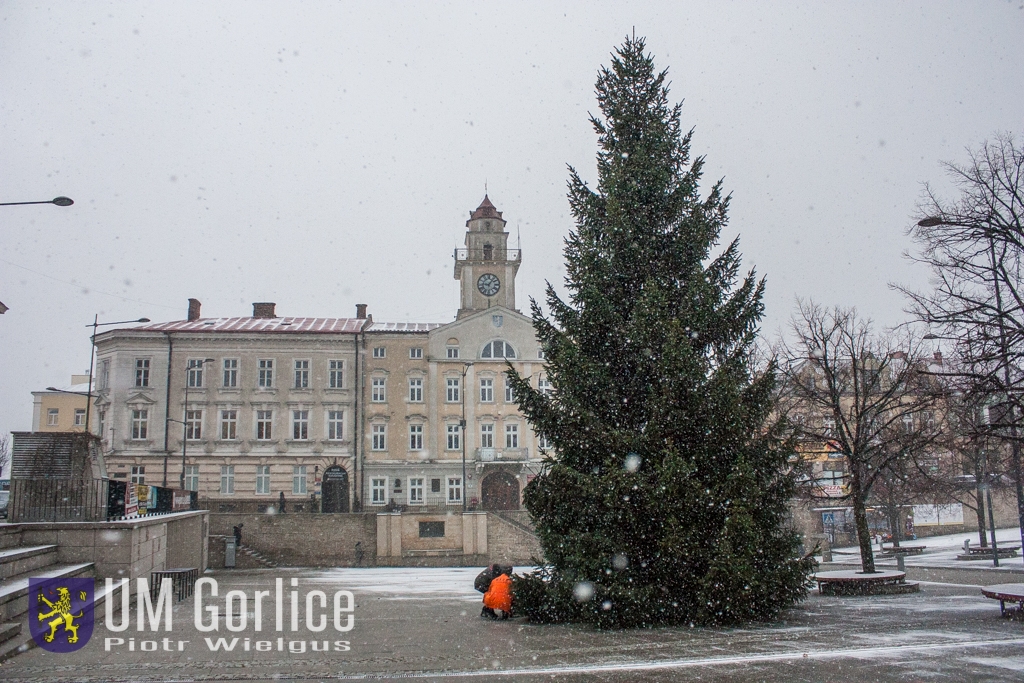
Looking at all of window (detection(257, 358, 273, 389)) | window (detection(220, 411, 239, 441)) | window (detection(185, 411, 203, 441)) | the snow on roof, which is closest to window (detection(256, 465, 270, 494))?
window (detection(220, 411, 239, 441))

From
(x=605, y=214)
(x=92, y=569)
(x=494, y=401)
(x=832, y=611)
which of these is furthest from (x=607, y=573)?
(x=494, y=401)

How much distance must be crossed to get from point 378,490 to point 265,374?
9368 mm

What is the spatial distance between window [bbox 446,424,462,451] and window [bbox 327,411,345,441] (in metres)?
6.17

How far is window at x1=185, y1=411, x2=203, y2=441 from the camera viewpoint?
4669 centimetres

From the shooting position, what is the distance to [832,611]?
51.8 feet

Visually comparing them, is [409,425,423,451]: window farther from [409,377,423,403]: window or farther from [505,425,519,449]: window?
[505,425,519,449]: window

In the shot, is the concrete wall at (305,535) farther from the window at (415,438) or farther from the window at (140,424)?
the window at (140,424)

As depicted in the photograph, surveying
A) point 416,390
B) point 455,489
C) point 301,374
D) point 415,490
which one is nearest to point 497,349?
point 416,390

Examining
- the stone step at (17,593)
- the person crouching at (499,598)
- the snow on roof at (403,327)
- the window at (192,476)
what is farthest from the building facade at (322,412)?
the stone step at (17,593)

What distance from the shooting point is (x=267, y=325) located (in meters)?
50.1

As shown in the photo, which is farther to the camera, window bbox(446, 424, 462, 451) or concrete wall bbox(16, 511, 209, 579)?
window bbox(446, 424, 462, 451)

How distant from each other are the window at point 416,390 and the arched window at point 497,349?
403 cm

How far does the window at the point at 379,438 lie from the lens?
48125mm

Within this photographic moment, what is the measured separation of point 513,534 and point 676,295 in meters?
27.3
